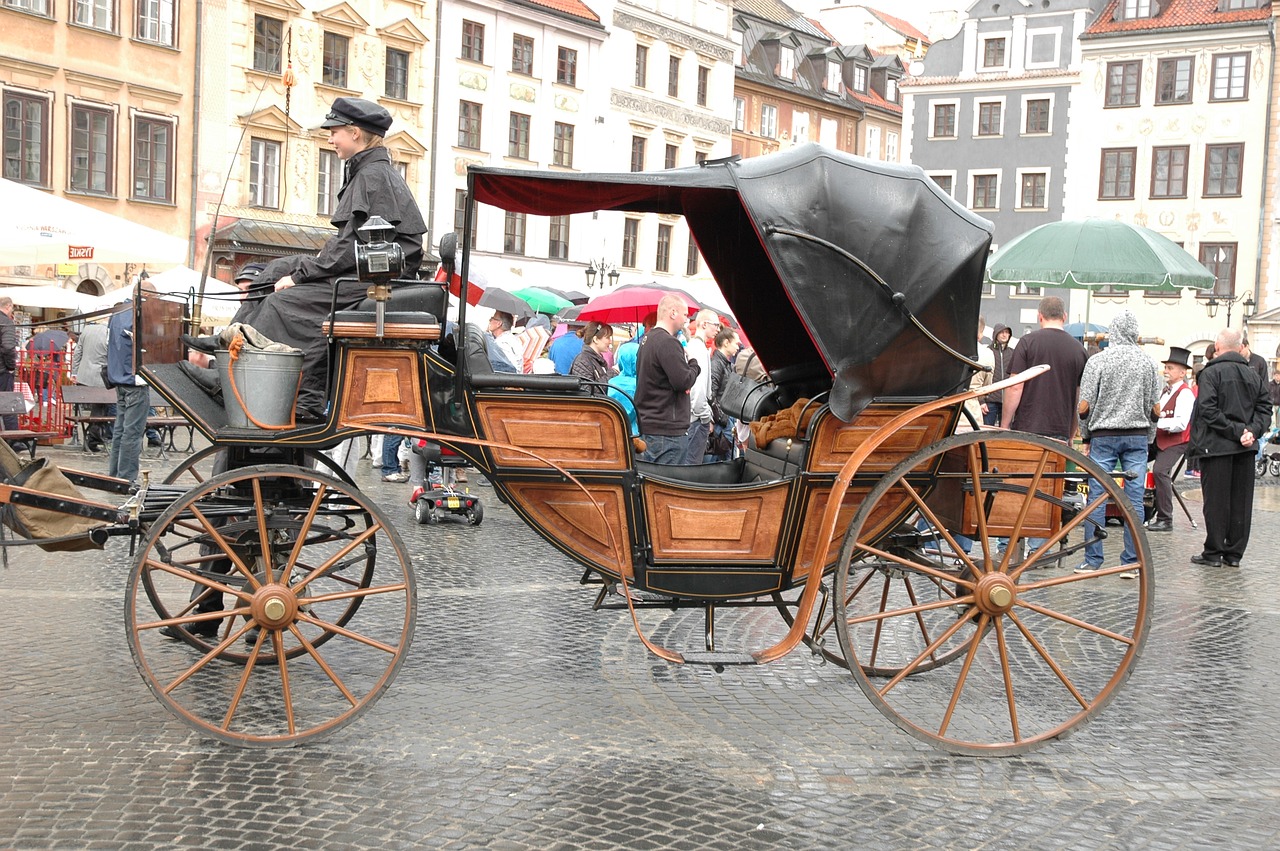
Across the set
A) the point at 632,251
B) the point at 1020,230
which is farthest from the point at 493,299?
the point at 1020,230

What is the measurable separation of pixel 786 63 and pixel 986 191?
11.4 m

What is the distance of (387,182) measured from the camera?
5516 mm

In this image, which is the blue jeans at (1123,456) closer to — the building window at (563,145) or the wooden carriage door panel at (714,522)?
the wooden carriage door panel at (714,522)

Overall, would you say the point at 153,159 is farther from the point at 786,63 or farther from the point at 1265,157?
the point at 1265,157

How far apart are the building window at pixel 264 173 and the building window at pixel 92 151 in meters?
3.45

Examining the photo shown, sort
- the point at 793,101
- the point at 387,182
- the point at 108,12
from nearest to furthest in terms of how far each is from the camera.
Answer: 1. the point at 387,182
2. the point at 108,12
3. the point at 793,101

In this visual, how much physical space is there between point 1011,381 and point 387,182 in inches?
105

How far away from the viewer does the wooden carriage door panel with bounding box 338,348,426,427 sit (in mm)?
4957

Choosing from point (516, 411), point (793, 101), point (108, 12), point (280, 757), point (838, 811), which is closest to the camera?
point (838, 811)

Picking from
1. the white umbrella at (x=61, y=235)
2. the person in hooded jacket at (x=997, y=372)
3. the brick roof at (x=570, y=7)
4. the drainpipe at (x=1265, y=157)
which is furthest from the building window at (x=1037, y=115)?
the white umbrella at (x=61, y=235)

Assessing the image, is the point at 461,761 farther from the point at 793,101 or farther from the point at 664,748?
the point at 793,101

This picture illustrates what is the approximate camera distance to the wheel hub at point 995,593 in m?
5.12

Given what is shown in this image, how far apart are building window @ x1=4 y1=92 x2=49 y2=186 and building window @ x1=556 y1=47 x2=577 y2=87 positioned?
16.9 m

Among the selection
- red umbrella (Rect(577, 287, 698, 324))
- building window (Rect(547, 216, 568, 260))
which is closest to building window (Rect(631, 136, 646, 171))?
building window (Rect(547, 216, 568, 260))
